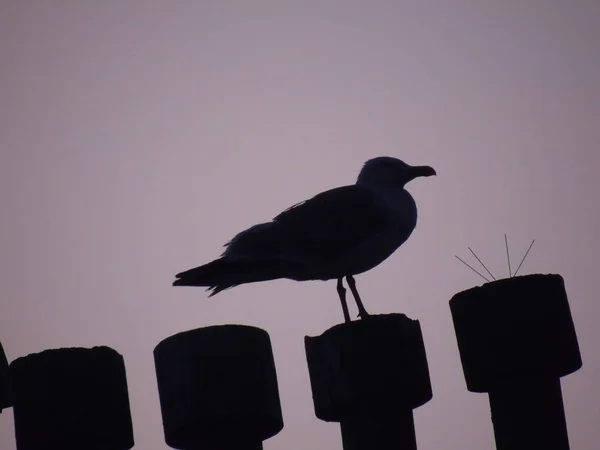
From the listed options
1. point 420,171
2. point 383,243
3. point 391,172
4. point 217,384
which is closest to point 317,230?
point 383,243

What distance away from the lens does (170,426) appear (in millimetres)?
4219

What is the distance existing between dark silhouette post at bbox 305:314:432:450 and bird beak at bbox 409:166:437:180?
13.8ft

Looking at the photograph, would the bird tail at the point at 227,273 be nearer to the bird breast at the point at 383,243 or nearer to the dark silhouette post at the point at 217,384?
the bird breast at the point at 383,243

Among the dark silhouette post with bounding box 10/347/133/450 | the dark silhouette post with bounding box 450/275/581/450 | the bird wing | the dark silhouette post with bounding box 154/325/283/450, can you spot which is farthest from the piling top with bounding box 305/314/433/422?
the bird wing

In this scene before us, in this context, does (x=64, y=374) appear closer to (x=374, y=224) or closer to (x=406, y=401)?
(x=406, y=401)

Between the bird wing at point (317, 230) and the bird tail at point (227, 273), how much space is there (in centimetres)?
9

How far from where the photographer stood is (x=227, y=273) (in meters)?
6.67

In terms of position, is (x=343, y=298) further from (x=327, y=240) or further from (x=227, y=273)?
(x=227, y=273)

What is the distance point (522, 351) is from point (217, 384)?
65.3 inches

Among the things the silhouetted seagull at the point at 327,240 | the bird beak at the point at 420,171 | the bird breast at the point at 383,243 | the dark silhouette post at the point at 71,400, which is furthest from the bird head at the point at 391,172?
the dark silhouette post at the point at 71,400

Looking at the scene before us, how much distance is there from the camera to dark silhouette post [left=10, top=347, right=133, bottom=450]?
13.4 feet

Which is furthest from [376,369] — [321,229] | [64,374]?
[321,229]

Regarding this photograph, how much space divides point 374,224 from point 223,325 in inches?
141

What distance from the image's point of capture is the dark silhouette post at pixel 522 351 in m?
4.64
